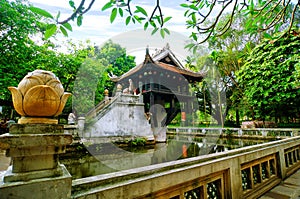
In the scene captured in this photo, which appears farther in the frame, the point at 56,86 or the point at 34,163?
the point at 56,86

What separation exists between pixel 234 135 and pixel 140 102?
27.4ft

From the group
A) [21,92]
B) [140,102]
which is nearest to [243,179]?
[21,92]

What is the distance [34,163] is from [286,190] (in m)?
3.45

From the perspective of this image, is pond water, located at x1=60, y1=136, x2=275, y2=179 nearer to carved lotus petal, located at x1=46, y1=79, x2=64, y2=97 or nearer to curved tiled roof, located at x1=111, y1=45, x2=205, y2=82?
carved lotus petal, located at x1=46, y1=79, x2=64, y2=97

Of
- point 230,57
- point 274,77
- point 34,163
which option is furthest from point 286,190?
point 230,57

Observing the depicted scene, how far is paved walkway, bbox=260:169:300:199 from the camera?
2362 mm

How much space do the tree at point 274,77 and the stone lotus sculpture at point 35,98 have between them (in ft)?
44.6

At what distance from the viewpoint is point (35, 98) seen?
1.05 m

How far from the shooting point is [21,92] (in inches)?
42.4

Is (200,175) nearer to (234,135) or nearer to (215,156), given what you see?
(215,156)

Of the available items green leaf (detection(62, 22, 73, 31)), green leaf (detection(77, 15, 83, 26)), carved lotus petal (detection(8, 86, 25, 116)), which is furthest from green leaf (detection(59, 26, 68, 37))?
carved lotus petal (detection(8, 86, 25, 116))

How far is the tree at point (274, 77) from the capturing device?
11.1 meters

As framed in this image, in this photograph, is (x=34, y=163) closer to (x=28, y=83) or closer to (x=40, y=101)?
(x=40, y=101)

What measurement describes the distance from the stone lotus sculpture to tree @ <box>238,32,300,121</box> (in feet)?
44.6
